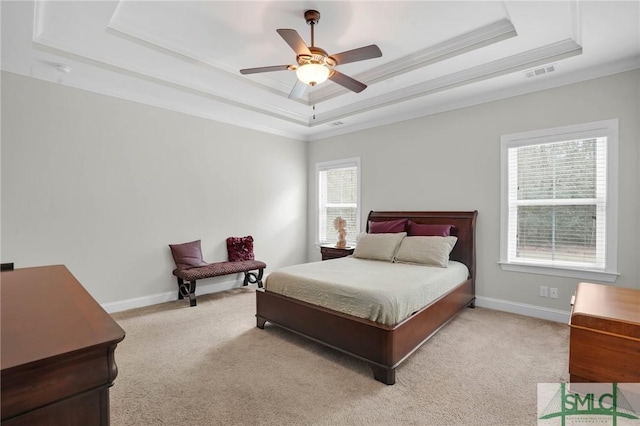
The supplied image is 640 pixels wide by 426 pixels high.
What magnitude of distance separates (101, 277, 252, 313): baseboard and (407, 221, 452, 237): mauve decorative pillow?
9.08 ft

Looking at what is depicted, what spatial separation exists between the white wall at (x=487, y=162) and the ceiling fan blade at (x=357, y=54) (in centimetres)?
221

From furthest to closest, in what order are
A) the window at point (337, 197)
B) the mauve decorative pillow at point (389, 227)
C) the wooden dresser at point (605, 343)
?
1. the window at point (337, 197)
2. the mauve decorative pillow at point (389, 227)
3. the wooden dresser at point (605, 343)

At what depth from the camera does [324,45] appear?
3.08 m

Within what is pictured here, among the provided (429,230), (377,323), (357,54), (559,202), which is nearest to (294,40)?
(357,54)

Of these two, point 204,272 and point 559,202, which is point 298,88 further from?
point 559,202

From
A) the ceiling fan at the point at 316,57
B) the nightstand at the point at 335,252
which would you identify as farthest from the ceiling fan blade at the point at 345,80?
the nightstand at the point at 335,252

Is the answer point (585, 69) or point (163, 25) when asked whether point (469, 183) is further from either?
point (163, 25)

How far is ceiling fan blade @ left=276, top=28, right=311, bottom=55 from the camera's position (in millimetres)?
2119

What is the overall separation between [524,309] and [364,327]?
2.37m

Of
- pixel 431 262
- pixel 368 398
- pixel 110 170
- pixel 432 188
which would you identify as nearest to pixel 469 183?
pixel 432 188

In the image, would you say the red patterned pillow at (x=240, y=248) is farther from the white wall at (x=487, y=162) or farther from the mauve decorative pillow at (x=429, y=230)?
the mauve decorative pillow at (x=429, y=230)

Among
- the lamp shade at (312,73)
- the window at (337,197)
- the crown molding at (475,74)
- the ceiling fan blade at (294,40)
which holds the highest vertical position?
the crown molding at (475,74)

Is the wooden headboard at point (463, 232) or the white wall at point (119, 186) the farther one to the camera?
the wooden headboard at point (463, 232)

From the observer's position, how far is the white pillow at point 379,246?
384 centimetres
